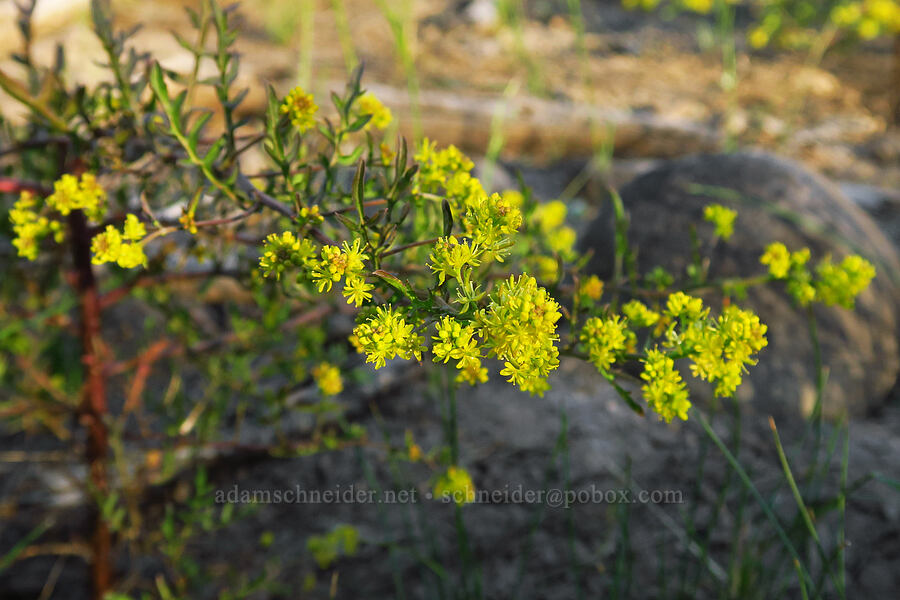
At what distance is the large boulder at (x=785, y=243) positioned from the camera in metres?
1.99

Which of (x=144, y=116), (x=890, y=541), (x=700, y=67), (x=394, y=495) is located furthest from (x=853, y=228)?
(x=700, y=67)

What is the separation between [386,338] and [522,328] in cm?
14

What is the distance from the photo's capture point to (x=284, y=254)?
75 cm

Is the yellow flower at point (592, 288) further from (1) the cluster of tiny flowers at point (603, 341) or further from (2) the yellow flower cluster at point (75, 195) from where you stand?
(2) the yellow flower cluster at point (75, 195)

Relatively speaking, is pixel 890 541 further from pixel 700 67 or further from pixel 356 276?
pixel 700 67

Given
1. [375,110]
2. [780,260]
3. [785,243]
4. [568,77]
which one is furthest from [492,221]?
[568,77]

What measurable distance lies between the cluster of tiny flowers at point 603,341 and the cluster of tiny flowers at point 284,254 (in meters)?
0.35

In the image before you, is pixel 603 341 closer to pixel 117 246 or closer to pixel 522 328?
pixel 522 328

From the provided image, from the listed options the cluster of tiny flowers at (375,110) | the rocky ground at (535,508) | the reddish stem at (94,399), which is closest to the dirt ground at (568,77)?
the rocky ground at (535,508)

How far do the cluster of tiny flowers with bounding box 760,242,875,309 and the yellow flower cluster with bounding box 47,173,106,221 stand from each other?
3.32 ft

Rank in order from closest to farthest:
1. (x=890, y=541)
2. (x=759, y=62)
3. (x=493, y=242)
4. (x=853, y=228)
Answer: (x=493, y=242) → (x=890, y=541) → (x=853, y=228) → (x=759, y=62)

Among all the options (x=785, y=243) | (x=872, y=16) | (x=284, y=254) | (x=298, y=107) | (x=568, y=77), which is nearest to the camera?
(x=284, y=254)

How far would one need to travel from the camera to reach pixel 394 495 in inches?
68.3

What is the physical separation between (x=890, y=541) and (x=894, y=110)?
131 inches
